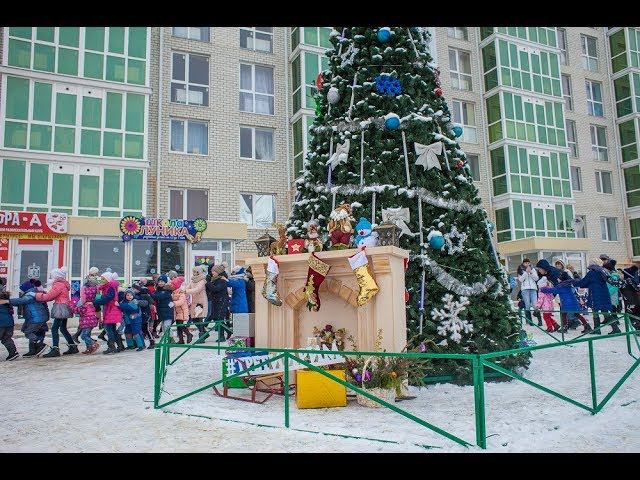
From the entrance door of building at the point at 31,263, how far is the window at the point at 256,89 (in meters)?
10.1

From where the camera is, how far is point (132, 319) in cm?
1157

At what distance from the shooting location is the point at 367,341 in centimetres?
732

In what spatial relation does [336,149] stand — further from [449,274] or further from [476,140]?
[476,140]

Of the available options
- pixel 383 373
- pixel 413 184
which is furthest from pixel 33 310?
pixel 413 184

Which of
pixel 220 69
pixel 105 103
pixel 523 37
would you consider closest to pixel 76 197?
pixel 105 103

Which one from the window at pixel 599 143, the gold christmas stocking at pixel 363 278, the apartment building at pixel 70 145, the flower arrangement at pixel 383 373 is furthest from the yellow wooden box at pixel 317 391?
the window at pixel 599 143

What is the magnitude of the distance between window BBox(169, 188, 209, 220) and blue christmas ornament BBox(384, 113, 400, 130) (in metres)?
15.0

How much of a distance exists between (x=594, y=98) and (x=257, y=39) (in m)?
20.8

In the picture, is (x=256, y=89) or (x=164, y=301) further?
(x=256, y=89)

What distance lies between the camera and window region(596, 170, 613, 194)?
3145 centimetres

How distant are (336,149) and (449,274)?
2.77 metres

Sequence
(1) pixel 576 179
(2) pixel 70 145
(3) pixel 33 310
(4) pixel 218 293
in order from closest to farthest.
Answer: (3) pixel 33 310
(4) pixel 218 293
(2) pixel 70 145
(1) pixel 576 179

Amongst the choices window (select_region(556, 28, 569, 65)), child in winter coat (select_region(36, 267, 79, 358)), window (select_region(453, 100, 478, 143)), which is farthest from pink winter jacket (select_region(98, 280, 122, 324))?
window (select_region(556, 28, 569, 65))

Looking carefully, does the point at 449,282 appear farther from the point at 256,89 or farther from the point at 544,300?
the point at 256,89
